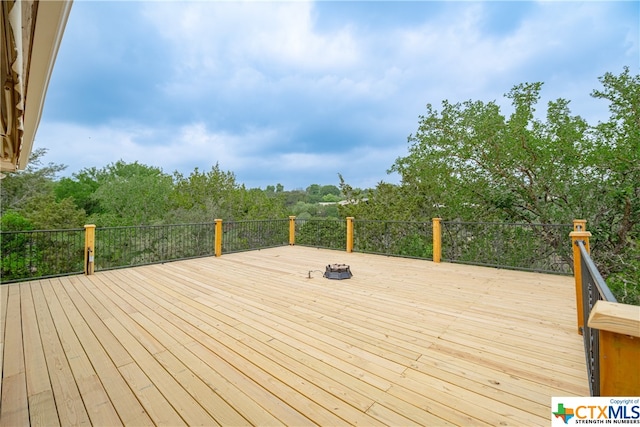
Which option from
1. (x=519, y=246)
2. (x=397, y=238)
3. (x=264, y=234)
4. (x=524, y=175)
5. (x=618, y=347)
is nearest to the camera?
(x=618, y=347)

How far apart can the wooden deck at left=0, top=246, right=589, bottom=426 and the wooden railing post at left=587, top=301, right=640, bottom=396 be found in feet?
3.50

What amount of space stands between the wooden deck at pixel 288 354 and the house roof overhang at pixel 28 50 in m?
1.86

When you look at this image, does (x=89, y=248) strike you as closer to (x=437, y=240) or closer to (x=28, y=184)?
(x=437, y=240)

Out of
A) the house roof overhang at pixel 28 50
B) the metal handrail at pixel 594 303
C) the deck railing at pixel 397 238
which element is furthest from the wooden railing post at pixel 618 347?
the deck railing at pixel 397 238

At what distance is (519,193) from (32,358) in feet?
32.0

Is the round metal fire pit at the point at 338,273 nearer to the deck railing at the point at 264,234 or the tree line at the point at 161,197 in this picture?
the deck railing at the point at 264,234

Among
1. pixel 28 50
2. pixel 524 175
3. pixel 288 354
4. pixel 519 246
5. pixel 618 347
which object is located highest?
pixel 524 175

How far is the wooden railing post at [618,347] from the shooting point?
0.64m

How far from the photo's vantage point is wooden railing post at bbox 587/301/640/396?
64 cm

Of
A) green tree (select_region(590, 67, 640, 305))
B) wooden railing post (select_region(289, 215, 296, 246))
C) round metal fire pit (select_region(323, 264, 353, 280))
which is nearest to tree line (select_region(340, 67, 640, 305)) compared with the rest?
green tree (select_region(590, 67, 640, 305))
